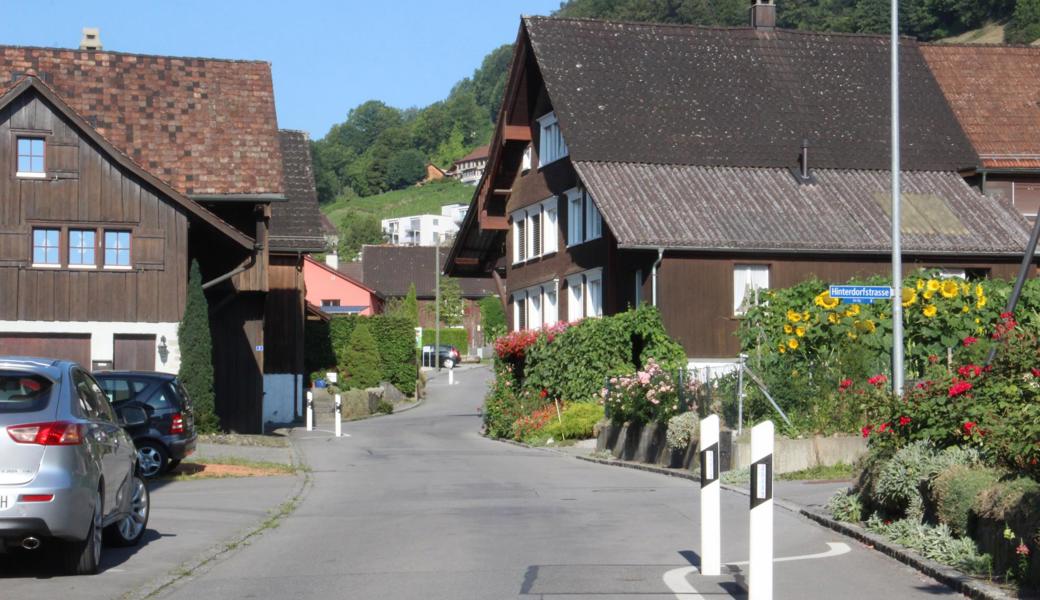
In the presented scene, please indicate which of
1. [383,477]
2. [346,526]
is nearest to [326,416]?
[383,477]

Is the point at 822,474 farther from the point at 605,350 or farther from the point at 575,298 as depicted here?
the point at 575,298

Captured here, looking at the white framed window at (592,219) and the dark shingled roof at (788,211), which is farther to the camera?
the white framed window at (592,219)

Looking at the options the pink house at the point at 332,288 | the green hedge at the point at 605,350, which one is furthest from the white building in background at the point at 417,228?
the green hedge at the point at 605,350

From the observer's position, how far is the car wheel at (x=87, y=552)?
1139cm

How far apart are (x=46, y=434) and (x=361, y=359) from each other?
158 ft

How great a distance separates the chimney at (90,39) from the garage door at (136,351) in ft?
43.8

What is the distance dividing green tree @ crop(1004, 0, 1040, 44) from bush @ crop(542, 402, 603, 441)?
88.6 meters

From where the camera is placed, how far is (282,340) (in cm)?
4612

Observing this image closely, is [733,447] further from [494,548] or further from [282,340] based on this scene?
[282,340]

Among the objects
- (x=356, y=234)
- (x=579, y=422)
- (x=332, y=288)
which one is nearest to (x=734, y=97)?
(x=579, y=422)

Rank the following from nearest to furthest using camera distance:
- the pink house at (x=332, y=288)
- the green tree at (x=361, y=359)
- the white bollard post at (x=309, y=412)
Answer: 1. the white bollard post at (x=309, y=412)
2. the green tree at (x=361, y=359)
3. the pink house at (x=332, y=288)

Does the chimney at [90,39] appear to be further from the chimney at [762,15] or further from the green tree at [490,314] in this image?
the green tree at [490,314]

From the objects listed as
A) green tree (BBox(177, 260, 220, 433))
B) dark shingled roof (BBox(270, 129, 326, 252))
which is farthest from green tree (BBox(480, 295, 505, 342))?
green tree (BBox(177, 260, 220, 433))

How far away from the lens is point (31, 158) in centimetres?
3309
